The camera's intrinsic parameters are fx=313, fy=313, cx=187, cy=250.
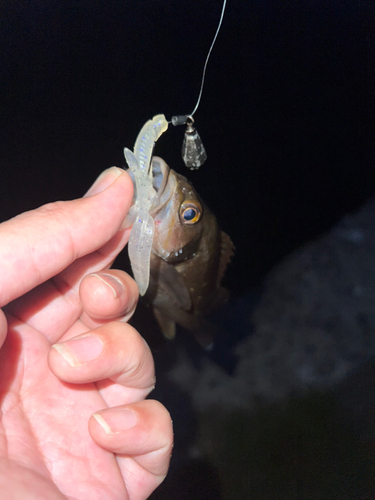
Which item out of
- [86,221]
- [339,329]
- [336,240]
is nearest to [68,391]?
[86,221]

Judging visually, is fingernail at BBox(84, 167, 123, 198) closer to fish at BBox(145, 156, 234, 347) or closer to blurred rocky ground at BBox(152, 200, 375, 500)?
fish at BBox(145, 156, 234, 347)

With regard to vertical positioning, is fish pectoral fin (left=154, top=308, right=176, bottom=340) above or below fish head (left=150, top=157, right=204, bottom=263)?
below

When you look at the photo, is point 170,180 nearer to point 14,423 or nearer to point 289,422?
point 14,423

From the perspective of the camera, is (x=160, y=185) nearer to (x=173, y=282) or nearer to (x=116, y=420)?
(x=173, y=282)

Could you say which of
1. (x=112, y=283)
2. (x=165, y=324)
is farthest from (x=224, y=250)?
(x=112, y=283)

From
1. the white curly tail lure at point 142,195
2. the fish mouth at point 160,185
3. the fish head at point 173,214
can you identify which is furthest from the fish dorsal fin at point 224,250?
the white curly tail lure at point 142,195

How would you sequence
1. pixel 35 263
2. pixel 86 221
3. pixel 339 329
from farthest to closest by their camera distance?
1. pixel 339 329
2. pixel 86 221
3. pixel 35 263

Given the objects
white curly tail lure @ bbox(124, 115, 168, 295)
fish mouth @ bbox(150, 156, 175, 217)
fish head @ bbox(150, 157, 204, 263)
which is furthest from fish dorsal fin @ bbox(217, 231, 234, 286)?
white curly tail lure @ bbox(124, 115, 168, 295)
